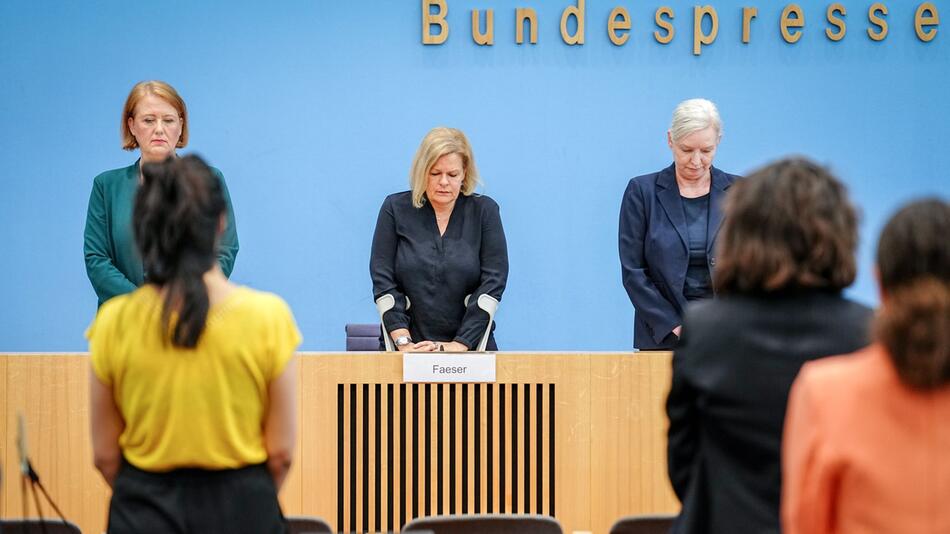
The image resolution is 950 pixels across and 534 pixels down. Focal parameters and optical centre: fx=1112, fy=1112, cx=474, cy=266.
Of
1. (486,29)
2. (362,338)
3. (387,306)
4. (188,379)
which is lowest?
(362,338)

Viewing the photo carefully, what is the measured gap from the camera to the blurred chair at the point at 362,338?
433cm

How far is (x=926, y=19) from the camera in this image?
5.82 metres

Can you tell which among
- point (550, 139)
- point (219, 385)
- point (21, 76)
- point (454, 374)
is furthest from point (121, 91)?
point (219, 385)

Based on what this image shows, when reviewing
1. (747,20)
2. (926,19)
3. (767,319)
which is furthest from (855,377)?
(926,19)

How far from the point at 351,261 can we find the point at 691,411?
3996 millimetres

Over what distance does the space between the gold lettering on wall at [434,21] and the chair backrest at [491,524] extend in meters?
3.56

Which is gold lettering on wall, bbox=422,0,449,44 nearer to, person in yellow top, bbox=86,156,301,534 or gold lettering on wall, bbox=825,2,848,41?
gold lettering on wall, bbox=825,2,848,41

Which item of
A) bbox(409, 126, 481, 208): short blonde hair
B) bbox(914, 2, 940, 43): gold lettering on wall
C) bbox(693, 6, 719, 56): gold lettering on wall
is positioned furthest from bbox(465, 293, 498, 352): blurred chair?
bbox(914, 2, 940, 43): gold lettering on wall

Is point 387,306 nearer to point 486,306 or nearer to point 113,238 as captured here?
point 486,306

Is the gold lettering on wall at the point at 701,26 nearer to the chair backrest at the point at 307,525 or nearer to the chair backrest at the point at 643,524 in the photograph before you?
the chair backrest at the point at 643,524

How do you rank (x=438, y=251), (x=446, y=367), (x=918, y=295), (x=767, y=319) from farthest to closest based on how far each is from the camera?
(x=438, y=251)
(x=446, y=367)
(x=767, y=319)
(x=918, y=295)

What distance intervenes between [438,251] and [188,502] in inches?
87.1

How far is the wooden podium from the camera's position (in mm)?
3674

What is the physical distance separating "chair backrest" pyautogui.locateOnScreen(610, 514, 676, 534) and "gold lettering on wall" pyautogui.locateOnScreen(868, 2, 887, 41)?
12.9 feet
